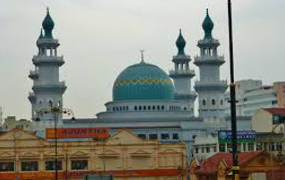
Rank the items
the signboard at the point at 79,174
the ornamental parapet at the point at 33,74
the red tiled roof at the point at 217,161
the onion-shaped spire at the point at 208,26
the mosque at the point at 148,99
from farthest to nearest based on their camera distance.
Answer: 1. the ornamental parapet at the point at 33,74
2. the onion-shaped spire at the point at 208,26
3. the mosque at the point at 148,99
4. the signboard at the point at 79,174
5. the red tiled roof at the point at 217,161

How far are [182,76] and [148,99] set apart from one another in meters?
22.3

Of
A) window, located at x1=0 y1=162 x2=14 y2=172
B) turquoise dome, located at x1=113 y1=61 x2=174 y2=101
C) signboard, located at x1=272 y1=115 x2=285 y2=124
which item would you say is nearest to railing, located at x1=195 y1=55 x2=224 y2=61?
turquoise dome, located at x1=113 y1=61 x2=174 y2=101

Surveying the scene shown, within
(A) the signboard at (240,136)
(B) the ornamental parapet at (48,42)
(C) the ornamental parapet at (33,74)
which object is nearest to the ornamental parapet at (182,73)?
(C) the ornamental parapet at (33,74)

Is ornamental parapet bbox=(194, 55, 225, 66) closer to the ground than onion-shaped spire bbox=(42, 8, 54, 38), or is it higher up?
closer to the ground

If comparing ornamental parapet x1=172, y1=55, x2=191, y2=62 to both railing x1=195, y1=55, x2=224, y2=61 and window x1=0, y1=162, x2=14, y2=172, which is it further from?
window x1=0, y1=162, x2=14, y2=172

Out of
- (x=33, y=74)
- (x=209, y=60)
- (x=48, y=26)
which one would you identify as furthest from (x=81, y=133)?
(x=33, y=74)

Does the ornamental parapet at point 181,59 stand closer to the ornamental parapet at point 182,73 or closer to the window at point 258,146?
the ornamental parapet at point 182,73

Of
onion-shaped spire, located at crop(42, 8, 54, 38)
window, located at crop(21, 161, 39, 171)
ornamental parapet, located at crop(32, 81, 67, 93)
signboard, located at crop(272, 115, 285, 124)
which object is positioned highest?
onion-shaped spire, located at crop(42, 8, 54, 38)

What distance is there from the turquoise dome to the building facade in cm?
4153

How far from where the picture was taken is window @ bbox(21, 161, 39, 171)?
10312cm

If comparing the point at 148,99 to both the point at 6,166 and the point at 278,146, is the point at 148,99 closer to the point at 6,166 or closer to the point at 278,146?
the point at 278,146

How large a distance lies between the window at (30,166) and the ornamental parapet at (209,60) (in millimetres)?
53075

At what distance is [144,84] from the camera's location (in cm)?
14762

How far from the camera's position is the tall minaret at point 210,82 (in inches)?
5950
